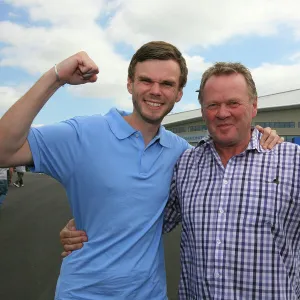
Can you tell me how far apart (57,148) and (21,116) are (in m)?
0.29

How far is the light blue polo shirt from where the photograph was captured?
75.5 inches

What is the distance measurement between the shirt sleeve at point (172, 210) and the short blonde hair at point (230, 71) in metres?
0.64

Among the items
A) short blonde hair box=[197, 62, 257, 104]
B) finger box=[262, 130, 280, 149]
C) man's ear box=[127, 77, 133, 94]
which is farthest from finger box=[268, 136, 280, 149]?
man's ear box=[127, 77, 133, 94]

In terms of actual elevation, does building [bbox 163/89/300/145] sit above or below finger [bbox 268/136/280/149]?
above

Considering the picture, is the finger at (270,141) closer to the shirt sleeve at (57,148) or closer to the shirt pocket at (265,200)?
the shirt pocket at (265,200)

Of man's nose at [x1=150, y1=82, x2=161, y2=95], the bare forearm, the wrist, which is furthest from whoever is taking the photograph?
man's nose at [x1=150, y1=82, x2=161, y2=95]

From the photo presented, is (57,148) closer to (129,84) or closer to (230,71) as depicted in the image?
(129,84)

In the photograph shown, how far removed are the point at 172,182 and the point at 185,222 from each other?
29cm

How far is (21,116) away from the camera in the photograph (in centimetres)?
171

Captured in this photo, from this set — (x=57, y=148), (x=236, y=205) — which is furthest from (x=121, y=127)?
(x=236, y=205)

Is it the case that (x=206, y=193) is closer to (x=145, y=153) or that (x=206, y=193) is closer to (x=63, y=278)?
(x=145, y=153)

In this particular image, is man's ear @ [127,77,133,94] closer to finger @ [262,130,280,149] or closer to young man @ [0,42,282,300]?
young man @ [0,42,282,300]

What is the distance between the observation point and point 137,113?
2.24m

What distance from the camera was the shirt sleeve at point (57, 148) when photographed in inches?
73.2
